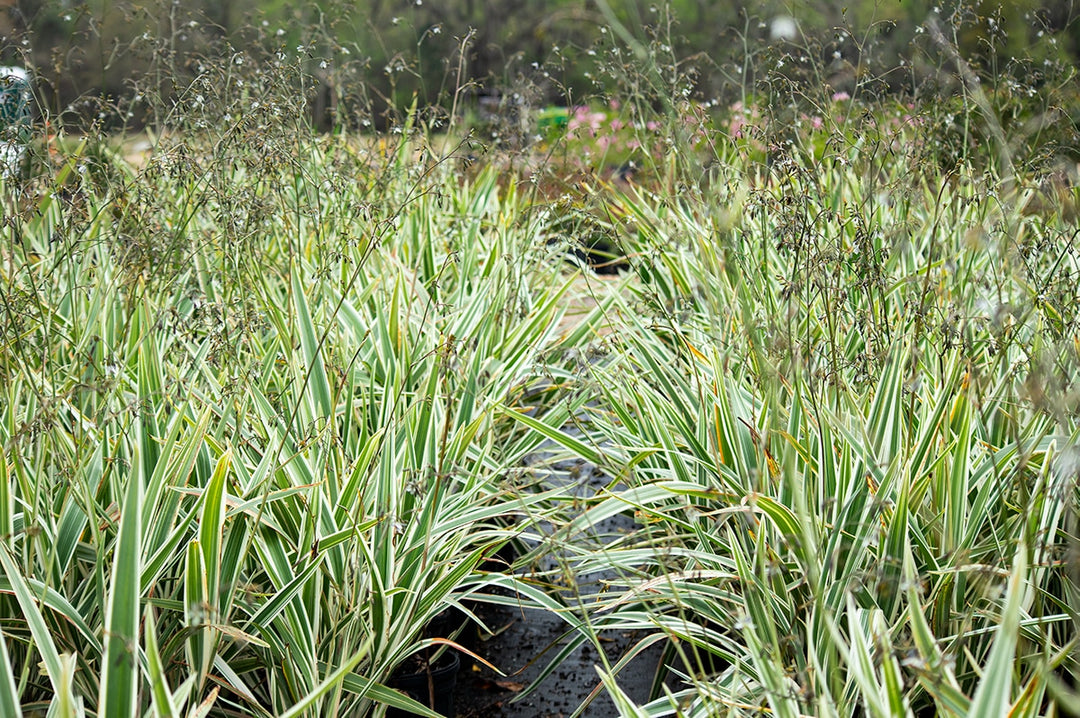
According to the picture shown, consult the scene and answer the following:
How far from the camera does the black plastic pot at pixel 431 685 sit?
6.56 ft

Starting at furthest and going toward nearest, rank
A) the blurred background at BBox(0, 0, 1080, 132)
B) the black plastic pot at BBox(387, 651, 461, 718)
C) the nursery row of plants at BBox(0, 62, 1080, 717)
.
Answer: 1. the blurred background at BBox(0, 0, 1080, 132)
2. the black plastic pot at BBox(387, 651, 461, 718)
3. the nursery row of plants at BBox(0, 62, 1080, 717)

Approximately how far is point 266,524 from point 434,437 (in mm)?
474

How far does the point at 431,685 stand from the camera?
6.37ft

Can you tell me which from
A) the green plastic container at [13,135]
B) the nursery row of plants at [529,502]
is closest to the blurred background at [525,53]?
the green plastic container at [13,135]

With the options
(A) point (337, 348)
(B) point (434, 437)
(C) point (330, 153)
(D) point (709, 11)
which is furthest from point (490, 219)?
(D) point (709, 11)

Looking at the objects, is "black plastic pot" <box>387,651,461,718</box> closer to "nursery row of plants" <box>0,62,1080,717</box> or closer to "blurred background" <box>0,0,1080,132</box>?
"nursery row of plants" <box>0,62,1080,717</box>

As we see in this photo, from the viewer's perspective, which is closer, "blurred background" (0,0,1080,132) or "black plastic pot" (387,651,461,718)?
"black plastic pot" (387,651,461,718)

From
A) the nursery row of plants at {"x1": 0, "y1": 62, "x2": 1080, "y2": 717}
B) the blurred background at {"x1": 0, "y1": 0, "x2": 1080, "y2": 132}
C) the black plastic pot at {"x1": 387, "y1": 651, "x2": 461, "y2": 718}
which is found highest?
the blurred background at {"x1": 0, "y1": 0, "x2": 1080, "y2": 132}

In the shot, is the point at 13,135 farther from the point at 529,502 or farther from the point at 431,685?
the point at 431,685

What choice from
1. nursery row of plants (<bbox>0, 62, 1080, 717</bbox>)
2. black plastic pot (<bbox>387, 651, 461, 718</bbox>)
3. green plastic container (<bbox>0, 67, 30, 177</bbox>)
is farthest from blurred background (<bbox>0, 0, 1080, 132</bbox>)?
black plastic pot (<bbox>387, 651, 461, 718</bbox>)

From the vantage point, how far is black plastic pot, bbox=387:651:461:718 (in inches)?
78.7

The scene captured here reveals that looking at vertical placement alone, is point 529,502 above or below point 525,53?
below

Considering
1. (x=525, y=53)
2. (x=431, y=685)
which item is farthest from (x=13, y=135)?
(x=525, y=53)

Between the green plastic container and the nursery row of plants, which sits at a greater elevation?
the green plastic container
